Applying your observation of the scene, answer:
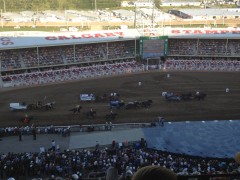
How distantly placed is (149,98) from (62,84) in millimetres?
8711

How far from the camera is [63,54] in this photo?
39719 mm

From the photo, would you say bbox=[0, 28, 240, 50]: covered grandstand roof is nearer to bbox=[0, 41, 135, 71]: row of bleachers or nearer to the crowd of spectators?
bbox=[0, 41, 135, 71]: row of bleachers

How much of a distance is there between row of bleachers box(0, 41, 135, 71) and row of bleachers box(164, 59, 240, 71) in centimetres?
462

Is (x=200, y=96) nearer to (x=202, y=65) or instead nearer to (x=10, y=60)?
(x=202, y=65)

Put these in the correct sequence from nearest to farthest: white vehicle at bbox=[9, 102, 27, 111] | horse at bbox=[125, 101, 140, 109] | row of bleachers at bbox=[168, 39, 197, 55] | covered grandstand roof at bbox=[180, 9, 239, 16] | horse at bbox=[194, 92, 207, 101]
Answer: white vehicle at bbox=[9, 102, 27, 111]
horse at bbox=[125, 101, 140, 109]
horse at bbox=[194, 92, 207, 101]
row of bleachers at bbox=[168, 39, 197, 55]
covered grandstand roof at bbox=[180, 9, 239, 16]

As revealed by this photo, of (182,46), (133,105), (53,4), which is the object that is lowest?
(133,105)

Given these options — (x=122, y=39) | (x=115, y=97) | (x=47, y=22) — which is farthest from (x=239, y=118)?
(x=47, y=22)

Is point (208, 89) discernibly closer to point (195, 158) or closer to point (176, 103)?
point (176, 103)

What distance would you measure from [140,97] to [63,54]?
12.4m

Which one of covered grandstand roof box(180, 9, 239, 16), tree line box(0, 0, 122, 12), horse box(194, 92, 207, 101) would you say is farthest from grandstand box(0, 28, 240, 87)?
tree line box(0, 0, 122, 12)

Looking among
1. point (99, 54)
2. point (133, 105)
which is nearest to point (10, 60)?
point (99, 54)

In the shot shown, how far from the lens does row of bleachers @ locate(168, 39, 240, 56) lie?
42438 mm

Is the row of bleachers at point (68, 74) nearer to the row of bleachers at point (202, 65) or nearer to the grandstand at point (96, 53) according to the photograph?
the grandstand at point (96, 53)

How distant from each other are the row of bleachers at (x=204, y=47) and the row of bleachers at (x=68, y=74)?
5622 mm
